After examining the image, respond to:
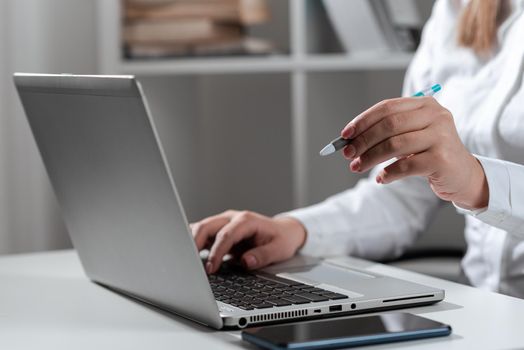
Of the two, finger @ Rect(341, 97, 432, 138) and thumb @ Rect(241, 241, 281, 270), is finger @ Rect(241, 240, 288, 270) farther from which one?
finger @ Rect(341, 97, 432, 138)

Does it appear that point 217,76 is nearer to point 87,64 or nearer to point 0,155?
point 87,64

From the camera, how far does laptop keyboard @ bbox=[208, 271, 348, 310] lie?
935 mm

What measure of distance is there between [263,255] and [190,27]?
1082 mm

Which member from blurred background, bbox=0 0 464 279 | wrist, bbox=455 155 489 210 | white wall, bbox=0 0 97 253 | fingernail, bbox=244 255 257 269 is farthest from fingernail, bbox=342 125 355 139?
white wall, bbox=0 0 97 253

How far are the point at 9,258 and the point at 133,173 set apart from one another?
55cm

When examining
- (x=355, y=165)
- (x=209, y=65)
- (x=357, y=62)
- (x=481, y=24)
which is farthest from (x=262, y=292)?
(x=209, y=65)

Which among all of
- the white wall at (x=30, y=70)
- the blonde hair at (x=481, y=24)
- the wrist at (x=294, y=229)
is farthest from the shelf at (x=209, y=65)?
the wrist at (x=294, y=229)

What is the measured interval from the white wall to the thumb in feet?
3.74

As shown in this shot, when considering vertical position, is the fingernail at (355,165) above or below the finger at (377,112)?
below

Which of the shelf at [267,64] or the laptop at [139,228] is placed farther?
the shelf at [267,64]

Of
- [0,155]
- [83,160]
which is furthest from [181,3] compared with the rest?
[83,160]

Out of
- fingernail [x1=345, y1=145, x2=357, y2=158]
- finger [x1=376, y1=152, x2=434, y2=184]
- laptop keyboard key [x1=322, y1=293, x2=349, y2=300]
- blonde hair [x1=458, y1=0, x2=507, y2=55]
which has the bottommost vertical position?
laptop keyboard key [x1=322, y1=293, x2=349, y2=300]

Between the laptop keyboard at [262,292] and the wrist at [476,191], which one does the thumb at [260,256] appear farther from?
the wrist at [476,191]

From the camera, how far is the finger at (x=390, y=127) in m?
0.92
